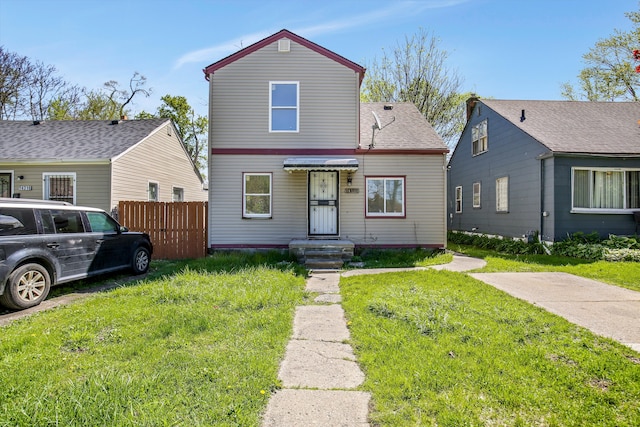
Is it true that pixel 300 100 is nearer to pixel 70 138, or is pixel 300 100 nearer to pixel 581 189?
pixel 581 189

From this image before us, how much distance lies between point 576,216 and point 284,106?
1030cm

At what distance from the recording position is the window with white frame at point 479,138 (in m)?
15.8

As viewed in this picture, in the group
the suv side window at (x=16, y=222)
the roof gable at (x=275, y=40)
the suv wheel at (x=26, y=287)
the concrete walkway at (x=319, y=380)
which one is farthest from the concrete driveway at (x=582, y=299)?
the suv side window at (x=16, y=222)

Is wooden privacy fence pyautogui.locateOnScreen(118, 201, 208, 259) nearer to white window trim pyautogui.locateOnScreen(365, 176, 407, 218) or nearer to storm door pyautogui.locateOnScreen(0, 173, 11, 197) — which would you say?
white window trim pyautogui.locateOnScreen(365, 176, 407, 218)

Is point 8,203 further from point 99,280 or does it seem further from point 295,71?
point 295,71

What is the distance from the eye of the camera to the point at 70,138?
14.4 m

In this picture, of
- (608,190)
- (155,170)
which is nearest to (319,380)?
(608,190)

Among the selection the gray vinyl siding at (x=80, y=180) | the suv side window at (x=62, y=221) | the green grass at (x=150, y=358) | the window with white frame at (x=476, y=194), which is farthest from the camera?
the window with white frame at (x=476, y=194)

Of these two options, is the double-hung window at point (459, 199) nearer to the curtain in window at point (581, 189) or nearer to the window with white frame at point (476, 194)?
the window with white frame at point (476, 194)

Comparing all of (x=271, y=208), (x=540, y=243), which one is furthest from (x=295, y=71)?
(x=540, y=243)

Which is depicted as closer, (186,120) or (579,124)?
(579,124)

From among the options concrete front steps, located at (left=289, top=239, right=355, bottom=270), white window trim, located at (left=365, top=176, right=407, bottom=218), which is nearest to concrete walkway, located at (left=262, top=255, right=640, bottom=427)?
concrete front steps, located at (left=289, top=239, right=355, bottom=270)

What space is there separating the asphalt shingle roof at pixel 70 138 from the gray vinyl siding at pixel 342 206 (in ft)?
17.9

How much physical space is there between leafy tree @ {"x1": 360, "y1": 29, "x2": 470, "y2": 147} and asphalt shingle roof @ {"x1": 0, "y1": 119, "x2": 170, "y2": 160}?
15640mm
